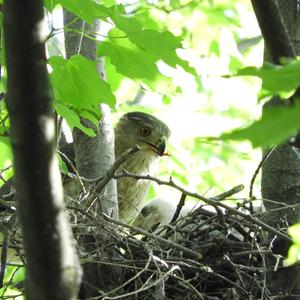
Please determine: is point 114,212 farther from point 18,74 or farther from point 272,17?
point 18,74

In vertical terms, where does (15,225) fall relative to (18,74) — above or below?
below

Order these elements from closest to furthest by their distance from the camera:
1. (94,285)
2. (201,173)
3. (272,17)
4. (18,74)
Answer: (18,74) → (272,17) → (94,285) → (201,173)

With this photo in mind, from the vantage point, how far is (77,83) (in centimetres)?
329

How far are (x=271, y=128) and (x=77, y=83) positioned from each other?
1890 millimetres

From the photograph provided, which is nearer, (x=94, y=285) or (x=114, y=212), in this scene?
(x=94, y=285)

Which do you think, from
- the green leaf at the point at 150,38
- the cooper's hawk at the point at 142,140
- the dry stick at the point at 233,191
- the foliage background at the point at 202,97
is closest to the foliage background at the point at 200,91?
the foliage background at the point at 202,97

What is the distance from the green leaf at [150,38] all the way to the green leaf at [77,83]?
0.32 metres

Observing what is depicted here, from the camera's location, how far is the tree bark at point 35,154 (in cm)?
162

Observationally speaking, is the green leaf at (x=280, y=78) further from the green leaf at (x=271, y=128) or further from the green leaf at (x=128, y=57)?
the green leaf at (x=128, y=57)

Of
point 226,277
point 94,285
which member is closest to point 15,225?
point 94,285

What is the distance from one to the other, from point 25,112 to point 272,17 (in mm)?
1885

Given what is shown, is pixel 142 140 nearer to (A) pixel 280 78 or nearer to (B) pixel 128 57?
(B) pixel 128 57

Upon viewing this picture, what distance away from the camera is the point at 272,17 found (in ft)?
10.6

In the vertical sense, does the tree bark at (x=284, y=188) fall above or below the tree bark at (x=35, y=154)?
below
